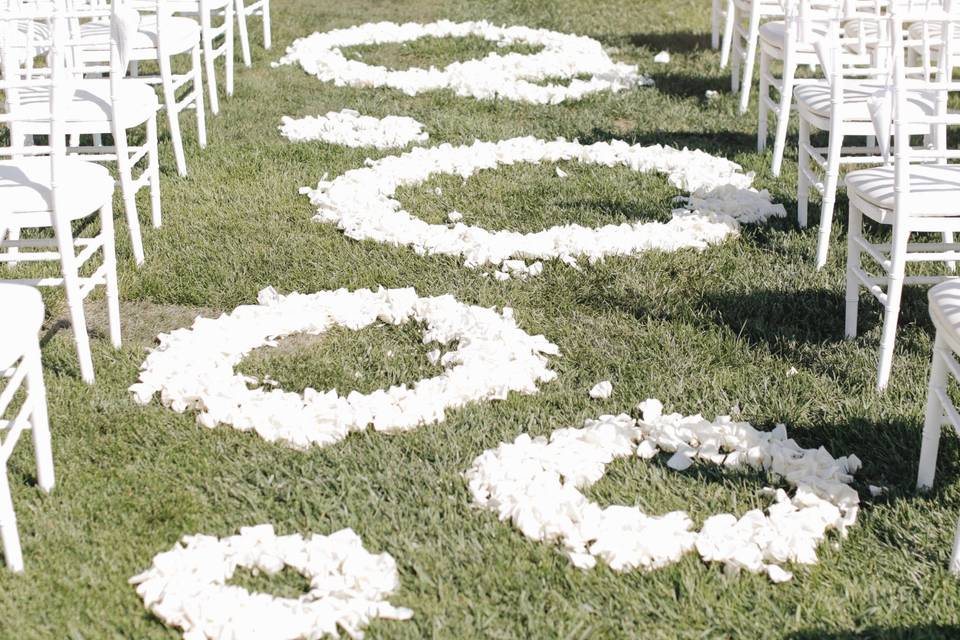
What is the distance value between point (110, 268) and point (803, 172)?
355 cm

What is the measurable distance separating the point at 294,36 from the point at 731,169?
19.2ft

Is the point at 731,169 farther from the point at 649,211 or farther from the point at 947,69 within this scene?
the point at 947,69

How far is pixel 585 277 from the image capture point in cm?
516

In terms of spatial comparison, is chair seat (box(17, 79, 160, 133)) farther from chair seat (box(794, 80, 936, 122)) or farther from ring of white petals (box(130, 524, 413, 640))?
chair seat (box(794, 80, 936, 122))

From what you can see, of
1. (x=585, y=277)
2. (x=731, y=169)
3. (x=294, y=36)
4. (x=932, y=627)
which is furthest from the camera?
(x=294, y=36)

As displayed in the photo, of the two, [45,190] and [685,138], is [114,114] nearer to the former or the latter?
[45,190]

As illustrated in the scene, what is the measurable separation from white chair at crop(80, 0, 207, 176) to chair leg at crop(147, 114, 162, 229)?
27.8 inches

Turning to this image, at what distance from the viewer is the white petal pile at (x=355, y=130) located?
7.36 m

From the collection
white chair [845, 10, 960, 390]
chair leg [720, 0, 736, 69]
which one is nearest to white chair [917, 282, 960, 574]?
white chair [845, 10, 960, 390]

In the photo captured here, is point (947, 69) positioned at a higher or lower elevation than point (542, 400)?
higher

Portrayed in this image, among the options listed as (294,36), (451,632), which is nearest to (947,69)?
(451,632)

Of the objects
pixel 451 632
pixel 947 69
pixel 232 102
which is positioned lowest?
pixel 451 632

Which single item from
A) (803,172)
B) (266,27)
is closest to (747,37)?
(803,172)

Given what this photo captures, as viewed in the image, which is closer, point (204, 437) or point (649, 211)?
point (204, 437)
